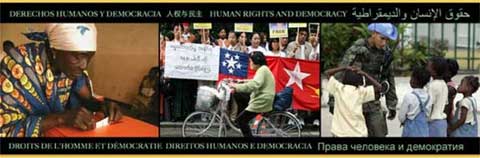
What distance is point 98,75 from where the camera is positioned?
1248cm

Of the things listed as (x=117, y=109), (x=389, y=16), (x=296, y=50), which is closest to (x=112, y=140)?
(x=117, y=109)

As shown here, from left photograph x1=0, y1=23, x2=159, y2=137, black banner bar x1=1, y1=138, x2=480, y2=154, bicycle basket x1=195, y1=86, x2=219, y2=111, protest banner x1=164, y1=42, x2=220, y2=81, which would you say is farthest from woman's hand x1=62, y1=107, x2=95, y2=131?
bicycle basket x1=195, y1=86, x2=219, y2=111

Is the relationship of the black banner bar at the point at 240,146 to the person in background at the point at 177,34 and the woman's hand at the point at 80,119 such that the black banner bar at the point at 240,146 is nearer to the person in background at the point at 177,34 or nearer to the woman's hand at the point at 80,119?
the woman's hand at the point at 80,119

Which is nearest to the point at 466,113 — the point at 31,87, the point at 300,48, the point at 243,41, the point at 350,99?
the point at 350,99

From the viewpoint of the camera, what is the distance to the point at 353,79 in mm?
12352

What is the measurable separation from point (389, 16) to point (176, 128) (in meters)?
2.14

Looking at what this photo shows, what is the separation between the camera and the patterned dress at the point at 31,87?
12.5 meters

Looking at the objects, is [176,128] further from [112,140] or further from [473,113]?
[473,113]

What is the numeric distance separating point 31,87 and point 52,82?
0.63 feet

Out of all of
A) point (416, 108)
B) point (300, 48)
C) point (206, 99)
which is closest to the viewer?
point (416, 108)

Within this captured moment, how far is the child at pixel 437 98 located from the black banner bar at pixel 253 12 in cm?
39

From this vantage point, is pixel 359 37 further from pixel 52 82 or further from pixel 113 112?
pixel 52 82

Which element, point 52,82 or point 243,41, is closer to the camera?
point 243,41

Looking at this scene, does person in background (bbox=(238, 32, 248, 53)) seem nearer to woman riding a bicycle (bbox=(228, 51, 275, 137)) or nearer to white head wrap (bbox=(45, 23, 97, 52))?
woman riding a bicycle (bbox=(228, 51, 275, 137))
